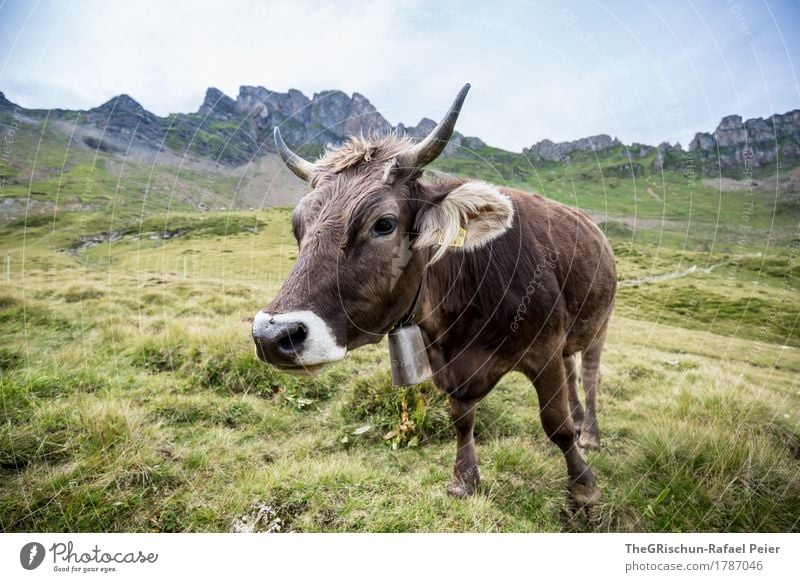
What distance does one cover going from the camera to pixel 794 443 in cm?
351

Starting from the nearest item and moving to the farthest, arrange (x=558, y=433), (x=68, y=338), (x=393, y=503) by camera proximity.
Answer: (x=393, y=503) → (x=558, y=433) → (x=68, y=338)

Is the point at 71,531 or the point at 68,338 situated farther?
the point at 68,338

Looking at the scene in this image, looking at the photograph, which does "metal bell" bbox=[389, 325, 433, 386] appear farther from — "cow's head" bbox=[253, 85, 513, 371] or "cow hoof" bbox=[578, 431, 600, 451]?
"cow hoof" bbox=[578, 431, 600, 451]

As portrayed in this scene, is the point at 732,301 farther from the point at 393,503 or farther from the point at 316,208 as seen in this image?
the point at 316,208

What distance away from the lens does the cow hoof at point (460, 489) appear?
10.7 feet

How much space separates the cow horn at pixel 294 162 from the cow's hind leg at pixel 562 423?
2733 mm

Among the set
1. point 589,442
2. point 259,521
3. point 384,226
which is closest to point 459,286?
point 384,226

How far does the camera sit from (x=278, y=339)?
195cm

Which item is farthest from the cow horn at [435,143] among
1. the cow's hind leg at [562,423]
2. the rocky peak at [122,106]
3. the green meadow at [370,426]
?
the rocky peak at [122,106]

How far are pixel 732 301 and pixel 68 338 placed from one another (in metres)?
10.1

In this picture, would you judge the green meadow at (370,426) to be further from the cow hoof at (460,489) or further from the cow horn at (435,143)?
the cow horn at (435,143)

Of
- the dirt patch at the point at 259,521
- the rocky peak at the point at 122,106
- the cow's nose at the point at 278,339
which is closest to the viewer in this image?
the cow's nose at the point at 278,339

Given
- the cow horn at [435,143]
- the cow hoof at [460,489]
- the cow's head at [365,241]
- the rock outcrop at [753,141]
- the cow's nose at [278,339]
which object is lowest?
the cow hoof at [460,489]
